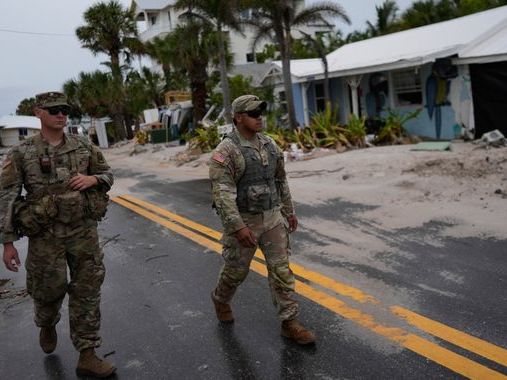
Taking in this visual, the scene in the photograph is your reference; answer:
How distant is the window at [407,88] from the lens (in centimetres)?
1625

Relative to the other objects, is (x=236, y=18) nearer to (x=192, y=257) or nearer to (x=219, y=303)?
(x=192, y=257)

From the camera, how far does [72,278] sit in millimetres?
3525

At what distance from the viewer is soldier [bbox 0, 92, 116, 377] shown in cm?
334

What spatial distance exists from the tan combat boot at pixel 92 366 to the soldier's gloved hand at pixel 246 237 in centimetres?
116

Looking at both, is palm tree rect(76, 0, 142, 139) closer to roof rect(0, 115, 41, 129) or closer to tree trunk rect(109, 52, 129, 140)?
tree trunk rect(109, 52, 129, 140)

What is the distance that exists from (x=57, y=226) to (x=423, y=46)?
49.1ft

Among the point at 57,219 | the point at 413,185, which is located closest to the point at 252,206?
the point at 57,219

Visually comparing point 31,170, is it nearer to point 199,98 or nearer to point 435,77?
point 435,77

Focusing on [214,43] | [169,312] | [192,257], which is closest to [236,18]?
[214,43]

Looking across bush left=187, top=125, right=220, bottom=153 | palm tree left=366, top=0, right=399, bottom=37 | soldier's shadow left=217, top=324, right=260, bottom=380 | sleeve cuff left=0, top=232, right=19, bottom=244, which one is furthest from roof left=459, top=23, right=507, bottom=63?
palm tree left=366, top=0, right=399, bottom=37

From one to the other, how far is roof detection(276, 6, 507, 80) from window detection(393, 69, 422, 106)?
68 cm

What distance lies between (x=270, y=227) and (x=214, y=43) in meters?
21.2

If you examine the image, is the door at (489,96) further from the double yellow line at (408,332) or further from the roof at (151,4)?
the roof at (151,4)

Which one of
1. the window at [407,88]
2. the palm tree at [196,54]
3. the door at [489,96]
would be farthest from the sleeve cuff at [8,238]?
the palm tree at [196,54]
